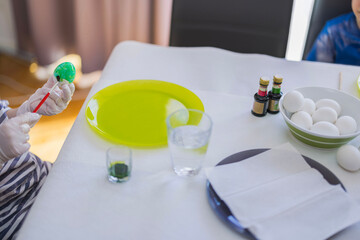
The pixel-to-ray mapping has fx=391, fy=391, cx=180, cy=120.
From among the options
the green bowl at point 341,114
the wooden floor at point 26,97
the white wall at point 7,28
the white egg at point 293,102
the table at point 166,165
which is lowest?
the wooden floor at point 26,97

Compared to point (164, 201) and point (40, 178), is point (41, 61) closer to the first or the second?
point (40, 178)

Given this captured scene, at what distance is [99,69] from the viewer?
7.71 feet

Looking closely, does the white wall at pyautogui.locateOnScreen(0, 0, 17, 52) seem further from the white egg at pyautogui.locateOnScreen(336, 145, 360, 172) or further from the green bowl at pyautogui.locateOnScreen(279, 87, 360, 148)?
the white egg at pyautogui.locateOnScreen(336, 145, 360, 172)

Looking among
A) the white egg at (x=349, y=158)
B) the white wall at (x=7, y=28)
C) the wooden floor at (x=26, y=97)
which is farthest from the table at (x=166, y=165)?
the white wall at (x=7, y=28)

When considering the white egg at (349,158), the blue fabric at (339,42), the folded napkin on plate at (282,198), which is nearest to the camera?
the folded napkin on plate at (282,198)

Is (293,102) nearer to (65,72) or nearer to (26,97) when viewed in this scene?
(65,72)

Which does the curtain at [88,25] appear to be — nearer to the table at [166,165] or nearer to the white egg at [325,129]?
the table at [166,165]

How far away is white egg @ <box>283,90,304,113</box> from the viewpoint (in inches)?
33.0

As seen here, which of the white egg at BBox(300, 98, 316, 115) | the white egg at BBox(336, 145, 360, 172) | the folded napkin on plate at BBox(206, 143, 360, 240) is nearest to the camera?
the folded napkin on plate at BBox(206, 143, 360, 240)

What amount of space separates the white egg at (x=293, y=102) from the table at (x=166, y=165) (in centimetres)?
5

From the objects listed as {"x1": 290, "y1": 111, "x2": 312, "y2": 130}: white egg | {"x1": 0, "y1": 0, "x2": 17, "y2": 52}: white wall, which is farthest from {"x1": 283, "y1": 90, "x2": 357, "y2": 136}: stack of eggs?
{"x1": 0, "y1": 0, "x2": 17, "y2": 52}: white wall

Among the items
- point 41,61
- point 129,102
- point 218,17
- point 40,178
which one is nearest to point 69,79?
point 129,102

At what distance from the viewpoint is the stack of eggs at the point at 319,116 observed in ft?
2.61

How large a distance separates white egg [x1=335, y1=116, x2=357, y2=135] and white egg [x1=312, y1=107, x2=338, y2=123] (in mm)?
16
